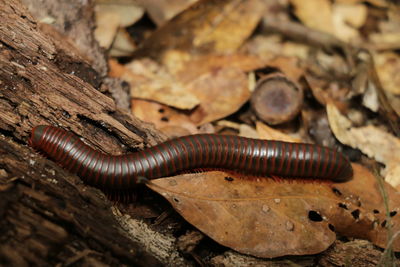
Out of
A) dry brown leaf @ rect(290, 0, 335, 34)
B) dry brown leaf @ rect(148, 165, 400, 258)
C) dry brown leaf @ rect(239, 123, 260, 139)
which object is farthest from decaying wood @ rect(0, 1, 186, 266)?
dry brown leaf @ rect(290, 0, 335, 34)

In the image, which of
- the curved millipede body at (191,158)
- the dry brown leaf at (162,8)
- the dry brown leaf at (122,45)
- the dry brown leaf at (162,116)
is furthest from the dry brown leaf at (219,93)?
the dry brown leaf at (162,8)

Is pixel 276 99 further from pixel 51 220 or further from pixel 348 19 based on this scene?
pixel 51 220

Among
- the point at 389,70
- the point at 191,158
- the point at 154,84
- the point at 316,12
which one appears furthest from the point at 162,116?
the point at 389,70

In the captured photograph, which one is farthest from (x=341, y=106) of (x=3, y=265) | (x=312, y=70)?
(x=3, y=265)

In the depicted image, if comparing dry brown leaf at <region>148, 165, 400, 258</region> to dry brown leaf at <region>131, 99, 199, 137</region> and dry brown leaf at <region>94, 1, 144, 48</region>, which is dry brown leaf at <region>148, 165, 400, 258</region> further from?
dry brown leaf at <region>94, 1, 144, 48</region>

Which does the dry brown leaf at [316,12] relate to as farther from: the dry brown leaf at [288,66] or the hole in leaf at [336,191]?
the hole in leaf at [336,191]

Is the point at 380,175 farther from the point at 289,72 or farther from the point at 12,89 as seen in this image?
the point at 12,89
